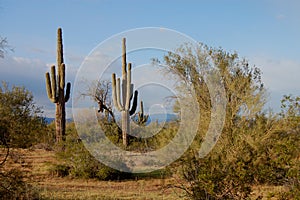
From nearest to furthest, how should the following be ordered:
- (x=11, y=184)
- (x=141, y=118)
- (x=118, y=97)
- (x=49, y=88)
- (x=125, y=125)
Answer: (x=11, y=184) < (x=49, y=88) < (x=118, y=97) < (x=125, y=125) < (x=141, y=118)

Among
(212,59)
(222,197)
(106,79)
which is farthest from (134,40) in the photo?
(106,79)

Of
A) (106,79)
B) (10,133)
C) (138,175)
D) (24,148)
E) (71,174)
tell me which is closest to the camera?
(10,133)

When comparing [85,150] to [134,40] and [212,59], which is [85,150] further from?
[212,59]

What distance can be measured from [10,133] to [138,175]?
7.76 meters

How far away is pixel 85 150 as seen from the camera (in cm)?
1298

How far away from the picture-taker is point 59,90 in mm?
15148

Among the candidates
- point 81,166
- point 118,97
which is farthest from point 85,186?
point 118,97

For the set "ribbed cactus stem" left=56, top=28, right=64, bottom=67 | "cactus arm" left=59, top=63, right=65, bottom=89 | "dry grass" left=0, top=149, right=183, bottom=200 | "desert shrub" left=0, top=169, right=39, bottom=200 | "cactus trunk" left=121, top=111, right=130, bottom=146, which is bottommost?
"dry grass" left=0, top=149, right=183, bottom=200

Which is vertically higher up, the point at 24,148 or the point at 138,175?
the point at 24,148

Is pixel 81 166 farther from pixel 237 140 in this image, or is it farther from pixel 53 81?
pixel 237 140

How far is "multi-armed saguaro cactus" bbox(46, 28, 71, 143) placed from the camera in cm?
1476

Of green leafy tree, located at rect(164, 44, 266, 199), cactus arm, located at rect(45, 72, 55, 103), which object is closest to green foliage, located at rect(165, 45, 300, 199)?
green leafy tree, located at rect(164, 44, 266, 199)

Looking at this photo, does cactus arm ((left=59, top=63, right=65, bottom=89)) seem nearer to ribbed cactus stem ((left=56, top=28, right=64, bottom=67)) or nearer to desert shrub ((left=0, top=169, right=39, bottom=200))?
ribbed cactus stem ((left=56, top=28, right=64, bottom=67))

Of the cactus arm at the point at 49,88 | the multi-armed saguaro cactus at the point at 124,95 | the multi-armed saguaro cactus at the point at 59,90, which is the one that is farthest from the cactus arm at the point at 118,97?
the cactus arm at the point at 49,88
